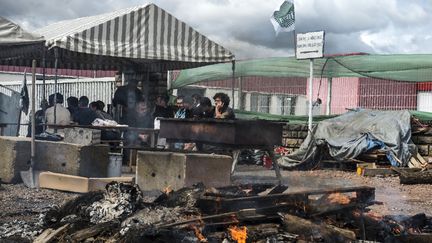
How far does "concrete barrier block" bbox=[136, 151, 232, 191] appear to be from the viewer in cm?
799

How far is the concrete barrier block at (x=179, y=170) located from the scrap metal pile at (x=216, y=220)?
5.86 feet

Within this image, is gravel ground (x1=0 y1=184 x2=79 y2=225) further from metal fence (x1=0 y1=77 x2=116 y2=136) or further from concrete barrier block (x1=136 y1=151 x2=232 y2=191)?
metal fence (x1=0 y1=77 x2=116 y2=136)

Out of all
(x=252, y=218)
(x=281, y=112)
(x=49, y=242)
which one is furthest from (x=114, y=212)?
(x=281, y=112)

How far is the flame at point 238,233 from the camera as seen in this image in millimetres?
4746

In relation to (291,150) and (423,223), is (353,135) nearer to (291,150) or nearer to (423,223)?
(291,150)

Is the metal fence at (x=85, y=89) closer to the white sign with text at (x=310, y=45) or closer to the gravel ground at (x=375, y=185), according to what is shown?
the gravel ground at (x=375, y=185)

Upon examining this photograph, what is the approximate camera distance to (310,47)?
12977 mm

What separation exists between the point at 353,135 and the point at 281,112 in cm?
306

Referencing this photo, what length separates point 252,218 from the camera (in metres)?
5.12

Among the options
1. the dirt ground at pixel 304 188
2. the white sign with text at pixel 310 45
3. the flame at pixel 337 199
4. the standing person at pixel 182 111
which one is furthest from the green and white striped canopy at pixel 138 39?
the flame at pixel 337 199

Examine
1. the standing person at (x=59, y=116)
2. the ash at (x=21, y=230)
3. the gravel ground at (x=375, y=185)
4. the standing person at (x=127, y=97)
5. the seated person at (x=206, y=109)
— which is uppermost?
the standing person at (x=127, y=97)

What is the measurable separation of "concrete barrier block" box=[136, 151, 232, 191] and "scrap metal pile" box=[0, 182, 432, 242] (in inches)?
70.3

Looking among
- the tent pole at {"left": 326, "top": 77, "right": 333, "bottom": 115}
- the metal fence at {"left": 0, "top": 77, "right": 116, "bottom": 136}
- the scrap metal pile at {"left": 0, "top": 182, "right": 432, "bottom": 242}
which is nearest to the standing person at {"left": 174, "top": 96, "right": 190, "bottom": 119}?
the metal fence at {"left": 0, "top": 77, "right": 116, "bottom": 136}

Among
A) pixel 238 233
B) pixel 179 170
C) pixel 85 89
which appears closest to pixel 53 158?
pixel 179 170
